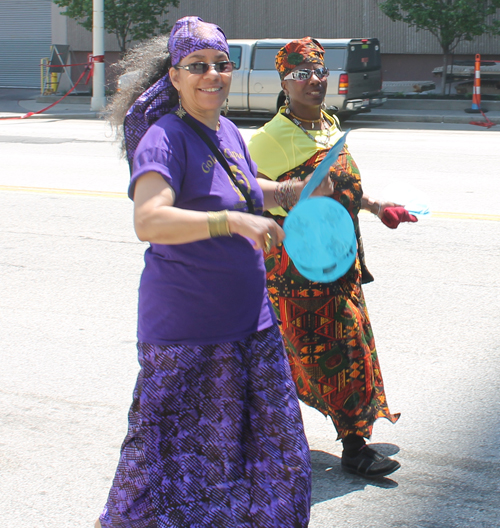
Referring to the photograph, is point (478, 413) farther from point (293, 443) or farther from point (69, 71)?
point (69, 71)

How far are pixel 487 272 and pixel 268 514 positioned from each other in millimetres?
4175

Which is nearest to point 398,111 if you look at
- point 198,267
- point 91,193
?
point 91,193

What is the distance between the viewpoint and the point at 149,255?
250cm

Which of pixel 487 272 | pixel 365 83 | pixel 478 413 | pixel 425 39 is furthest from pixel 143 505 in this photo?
pixel 425 39

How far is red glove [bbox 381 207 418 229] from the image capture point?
330cm

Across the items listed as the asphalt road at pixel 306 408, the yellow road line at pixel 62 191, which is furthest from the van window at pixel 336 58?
Result: the yellow road line at pixel 62 191

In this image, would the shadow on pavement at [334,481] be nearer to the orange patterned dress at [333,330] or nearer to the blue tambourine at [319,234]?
the orange patterned dress at [333,330]

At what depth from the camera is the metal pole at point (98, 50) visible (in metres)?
21.2

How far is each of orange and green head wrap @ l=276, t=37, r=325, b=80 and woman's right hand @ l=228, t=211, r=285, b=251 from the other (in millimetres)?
1413

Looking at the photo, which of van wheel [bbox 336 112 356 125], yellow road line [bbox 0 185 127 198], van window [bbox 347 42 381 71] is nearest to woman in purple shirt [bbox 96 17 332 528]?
yellow road line [bbox 0 185 127 198]

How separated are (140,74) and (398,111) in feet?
59.2

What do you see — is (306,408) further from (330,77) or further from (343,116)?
(343,116)

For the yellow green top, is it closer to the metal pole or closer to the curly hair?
the curly hair

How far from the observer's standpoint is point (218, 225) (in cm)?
218
